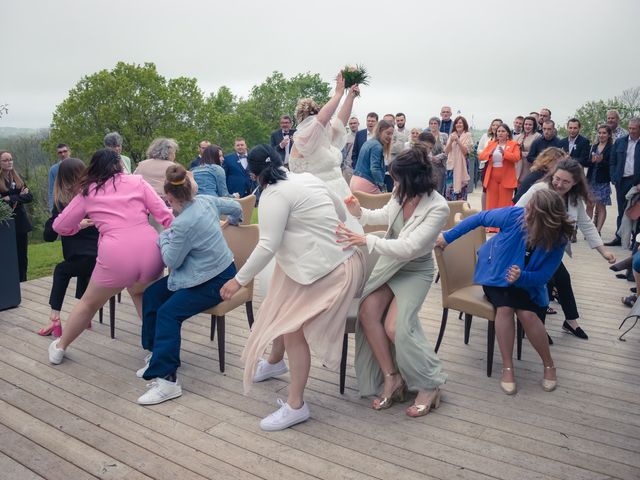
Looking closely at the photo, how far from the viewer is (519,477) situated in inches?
94.3

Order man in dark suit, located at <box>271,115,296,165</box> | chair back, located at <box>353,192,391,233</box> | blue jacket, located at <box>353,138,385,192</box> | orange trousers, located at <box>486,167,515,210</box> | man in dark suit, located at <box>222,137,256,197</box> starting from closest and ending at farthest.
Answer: chair back, located at <box>353,192,391,233</box>
blue jacket, located at <box>353,138,385,192</box>
orange trousers, located at <box>486,167,515,210</box>
man in dark suit, located at <box>222,137,256,197</box>
man in dark suit, located at <box>271,115,296,165</box>

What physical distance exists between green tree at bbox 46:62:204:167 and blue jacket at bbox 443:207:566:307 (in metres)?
29.8

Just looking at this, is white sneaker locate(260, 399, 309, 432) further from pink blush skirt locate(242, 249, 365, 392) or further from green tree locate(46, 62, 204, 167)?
green tree locate(46, 62, 204, 167)

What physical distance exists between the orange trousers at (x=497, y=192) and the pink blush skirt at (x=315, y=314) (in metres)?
5.46

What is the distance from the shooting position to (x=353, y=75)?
4.69 metres

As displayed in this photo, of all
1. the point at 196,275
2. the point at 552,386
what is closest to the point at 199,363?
the point at 196,275

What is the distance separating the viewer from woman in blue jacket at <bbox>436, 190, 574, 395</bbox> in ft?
10.1

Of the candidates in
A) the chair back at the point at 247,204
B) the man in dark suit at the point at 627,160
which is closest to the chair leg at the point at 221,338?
the chair back at the point at 247,204

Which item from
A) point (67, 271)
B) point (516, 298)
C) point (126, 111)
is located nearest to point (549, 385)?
point (516, 298)

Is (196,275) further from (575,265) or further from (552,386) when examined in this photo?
(575,265)

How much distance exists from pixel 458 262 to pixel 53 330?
3112 mm

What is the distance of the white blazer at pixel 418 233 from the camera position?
2.84 m

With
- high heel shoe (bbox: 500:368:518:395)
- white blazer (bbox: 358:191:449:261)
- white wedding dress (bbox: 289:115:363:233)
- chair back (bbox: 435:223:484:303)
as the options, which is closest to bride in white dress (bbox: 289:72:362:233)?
white wedding dress (bbox: 289:115:363:233)

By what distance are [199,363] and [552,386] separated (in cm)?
233
